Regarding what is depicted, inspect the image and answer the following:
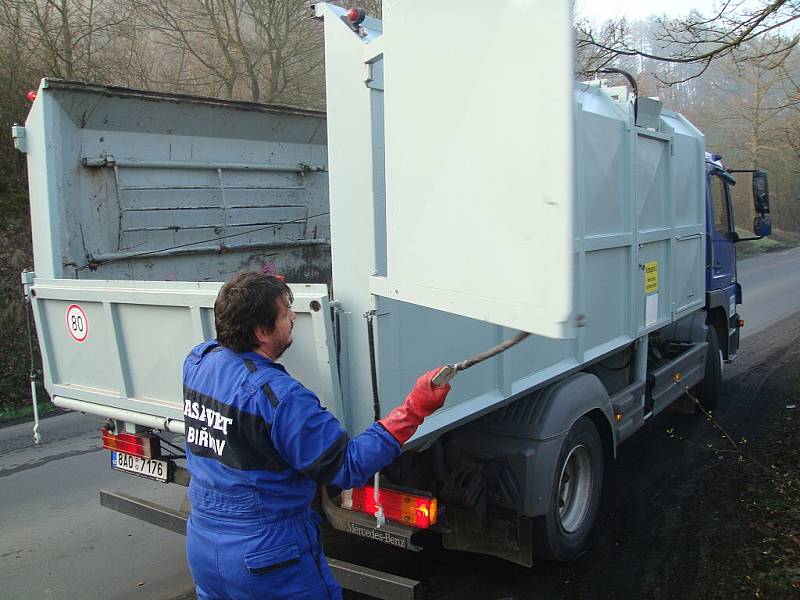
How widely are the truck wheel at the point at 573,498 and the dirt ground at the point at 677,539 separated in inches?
6.6

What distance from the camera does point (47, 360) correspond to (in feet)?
12.9

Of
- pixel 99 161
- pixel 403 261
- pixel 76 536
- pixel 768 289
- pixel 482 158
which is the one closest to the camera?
pixel 482 158

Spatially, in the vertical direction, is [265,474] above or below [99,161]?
below

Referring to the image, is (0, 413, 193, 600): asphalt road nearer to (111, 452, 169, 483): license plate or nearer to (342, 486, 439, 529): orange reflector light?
(111, 452, 169, 483): license plate

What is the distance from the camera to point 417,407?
2031mm

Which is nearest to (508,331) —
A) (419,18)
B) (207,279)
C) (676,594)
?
(676,594)

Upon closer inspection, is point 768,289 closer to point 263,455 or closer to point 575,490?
point 575,490

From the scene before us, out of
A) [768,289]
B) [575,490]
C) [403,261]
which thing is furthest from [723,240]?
[768,289]

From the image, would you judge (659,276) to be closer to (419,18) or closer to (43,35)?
(419,18)

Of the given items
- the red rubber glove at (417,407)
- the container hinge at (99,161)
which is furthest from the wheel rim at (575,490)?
the container hinge at (99,161)

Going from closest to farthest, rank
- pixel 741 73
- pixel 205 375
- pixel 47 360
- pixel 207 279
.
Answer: pixel 205 375 < pixel 47 360 < pixel 207 279 < pixel 741 73

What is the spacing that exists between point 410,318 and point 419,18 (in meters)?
1.20

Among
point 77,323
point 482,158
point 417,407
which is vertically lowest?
point 417,407

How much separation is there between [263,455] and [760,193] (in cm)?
602
